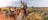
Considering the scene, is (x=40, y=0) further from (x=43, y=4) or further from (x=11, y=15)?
(x=11, y=15)

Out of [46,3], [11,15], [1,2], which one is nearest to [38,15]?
[46,3]

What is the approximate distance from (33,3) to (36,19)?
17 centimetres

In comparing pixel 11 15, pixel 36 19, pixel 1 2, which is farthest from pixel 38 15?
pixel 1 2

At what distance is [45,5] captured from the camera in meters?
0.99

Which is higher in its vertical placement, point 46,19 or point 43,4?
point 43,4

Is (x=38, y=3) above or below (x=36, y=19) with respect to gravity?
above

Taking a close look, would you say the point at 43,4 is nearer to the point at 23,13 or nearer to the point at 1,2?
the point at 23,13

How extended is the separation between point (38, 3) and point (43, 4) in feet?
0.17

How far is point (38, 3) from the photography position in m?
1.00

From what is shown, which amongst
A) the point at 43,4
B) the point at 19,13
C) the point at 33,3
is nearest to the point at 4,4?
the point at 19,13

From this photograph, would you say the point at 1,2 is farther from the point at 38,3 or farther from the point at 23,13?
the point at 38,3

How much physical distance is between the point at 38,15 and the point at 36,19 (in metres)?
0.05

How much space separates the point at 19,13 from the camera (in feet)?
3.32

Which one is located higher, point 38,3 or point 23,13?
point 38,3
